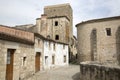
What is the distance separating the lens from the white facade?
21.1 metres

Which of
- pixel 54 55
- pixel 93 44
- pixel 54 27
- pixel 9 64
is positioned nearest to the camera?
pixel 9 64

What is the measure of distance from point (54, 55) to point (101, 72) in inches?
637

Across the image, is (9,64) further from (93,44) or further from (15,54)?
(93,44)

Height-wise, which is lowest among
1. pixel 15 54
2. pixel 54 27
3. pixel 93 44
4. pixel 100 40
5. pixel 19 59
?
pixel 19 59

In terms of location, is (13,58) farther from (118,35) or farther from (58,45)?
(118,35)

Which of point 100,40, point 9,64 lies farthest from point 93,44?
point 9,64

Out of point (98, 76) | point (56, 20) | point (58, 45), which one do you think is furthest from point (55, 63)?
point (98, 76)

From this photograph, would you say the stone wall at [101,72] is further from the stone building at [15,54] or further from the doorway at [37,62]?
the doorway at [37,62]

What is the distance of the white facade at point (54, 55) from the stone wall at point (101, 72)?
10.5m

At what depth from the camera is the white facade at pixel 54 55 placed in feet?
69.3

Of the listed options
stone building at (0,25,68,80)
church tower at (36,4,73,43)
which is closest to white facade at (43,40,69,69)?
stone building at (0,25,68,80)

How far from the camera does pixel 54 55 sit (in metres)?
23.9

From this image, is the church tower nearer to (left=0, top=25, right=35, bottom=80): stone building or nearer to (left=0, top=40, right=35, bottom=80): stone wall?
(left=0, top=25, right=35, bottom=80): stone building

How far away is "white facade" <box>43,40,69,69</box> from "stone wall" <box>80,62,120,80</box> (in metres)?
10.5
